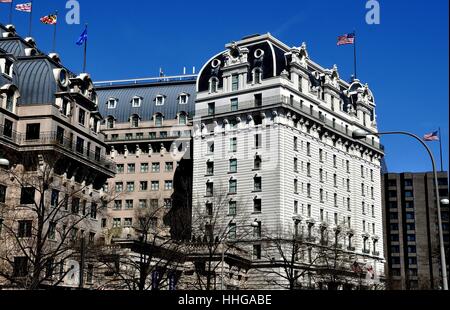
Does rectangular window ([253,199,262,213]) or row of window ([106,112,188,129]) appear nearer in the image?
rectangular window ([253,199,262,213])

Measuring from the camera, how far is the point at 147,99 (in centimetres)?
12581

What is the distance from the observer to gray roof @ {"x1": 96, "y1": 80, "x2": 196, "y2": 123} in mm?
122625

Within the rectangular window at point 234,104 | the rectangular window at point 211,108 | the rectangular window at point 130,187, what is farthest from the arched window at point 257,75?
the rectangular window at point 130,187

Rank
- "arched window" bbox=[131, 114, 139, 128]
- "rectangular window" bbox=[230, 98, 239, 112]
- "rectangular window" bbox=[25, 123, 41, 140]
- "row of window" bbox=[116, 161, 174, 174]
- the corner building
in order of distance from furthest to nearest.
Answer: "arched window" bbox=[131, 114, 139, 128], "row of window" bbox=[116, 161, 174, 174], "rectangular window" bbox=[230, 98, 239, 112], the corner building, "rectangular window" bbox=[25, 123, 41, 140]

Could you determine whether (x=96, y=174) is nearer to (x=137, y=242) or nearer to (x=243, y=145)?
(x=137, y=242)

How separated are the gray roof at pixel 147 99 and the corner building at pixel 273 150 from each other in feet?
67.3

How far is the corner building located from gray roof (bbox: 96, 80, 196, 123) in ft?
67.3

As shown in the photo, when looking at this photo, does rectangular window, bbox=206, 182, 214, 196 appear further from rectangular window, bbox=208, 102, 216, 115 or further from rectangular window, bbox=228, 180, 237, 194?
rectangular window, bbox=208, 102, 216, 115

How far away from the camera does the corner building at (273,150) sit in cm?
9106

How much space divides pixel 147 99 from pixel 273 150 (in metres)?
41.0

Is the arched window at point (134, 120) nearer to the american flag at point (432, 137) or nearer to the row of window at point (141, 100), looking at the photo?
the row of window at point (141, 100)

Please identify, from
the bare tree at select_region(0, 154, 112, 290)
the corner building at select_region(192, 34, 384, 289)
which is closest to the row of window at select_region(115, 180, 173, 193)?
the corner building at select_region(192, 34, 384, 289)

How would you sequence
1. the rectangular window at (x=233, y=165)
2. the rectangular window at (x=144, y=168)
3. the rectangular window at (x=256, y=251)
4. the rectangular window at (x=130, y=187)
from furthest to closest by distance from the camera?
the rectangular window at (x=144, y=168)
the rectangular window at (x=130, y=187)
the rectangular window at (x=233, y=165)
the rectangular window at (x=256, y=251)
